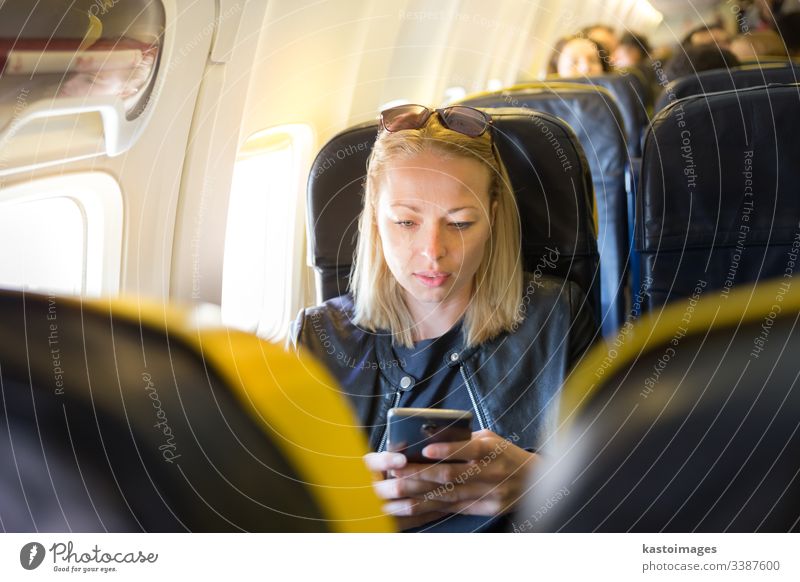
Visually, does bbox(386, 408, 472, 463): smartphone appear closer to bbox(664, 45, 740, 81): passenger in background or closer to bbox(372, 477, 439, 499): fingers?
bbox(372, 477, 439, 499): fingers

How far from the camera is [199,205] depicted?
129 cm

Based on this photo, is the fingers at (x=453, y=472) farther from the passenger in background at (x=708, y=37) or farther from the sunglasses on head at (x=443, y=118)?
the passenger in background at (x=708, y=37)

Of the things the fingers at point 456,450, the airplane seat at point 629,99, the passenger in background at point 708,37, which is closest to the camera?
the fingers at point 456,450

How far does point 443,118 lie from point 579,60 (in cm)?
37

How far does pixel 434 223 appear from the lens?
47.2 inches

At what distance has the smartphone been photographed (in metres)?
1.20

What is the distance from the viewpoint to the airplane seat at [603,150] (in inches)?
50.1

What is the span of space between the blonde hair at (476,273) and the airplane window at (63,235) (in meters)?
0.33

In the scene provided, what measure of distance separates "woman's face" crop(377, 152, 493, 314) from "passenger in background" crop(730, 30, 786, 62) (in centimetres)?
42

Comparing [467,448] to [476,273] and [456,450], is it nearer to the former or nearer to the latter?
[456,450]

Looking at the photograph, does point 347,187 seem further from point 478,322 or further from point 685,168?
point 685,168

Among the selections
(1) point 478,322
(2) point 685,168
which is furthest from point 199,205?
(2) point 685,168

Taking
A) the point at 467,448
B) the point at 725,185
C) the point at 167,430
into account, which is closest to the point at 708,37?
the point at 725,185

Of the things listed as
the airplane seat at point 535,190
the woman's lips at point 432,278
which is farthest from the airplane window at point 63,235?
the woman's lips at point 432,278
